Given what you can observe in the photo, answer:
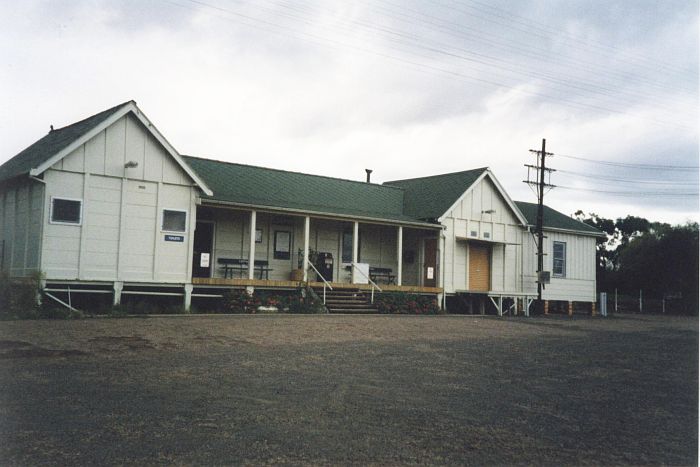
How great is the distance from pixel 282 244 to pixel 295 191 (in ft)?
8.44

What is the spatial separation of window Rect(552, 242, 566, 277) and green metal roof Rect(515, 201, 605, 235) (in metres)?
0.91

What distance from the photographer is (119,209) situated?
64.6ft

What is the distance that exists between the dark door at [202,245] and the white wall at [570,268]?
15.1 m

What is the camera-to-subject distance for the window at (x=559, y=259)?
1282 inches

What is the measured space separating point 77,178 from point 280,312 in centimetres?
727

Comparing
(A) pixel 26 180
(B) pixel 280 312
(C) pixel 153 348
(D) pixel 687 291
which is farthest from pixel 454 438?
(D) pixel 687 291

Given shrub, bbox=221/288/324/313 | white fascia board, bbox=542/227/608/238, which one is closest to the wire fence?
white fascia board, bbox=542/227/608/238

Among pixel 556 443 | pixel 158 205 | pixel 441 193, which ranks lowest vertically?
pixel 556 443

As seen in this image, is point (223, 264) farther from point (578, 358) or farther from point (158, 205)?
point (578, 358)

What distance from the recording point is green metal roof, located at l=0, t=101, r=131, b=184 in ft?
62.1

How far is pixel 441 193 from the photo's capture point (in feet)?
95.7

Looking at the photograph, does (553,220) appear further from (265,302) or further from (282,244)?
(265,302)

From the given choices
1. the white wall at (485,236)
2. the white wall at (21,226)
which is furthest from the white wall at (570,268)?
the white wall at (21,226)

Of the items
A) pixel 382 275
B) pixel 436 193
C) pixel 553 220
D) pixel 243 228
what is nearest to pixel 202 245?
pixel 243 228
